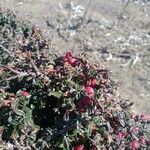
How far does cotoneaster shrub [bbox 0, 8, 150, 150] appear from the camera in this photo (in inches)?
120

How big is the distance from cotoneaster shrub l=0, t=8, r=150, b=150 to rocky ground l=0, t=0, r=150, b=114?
4525mm

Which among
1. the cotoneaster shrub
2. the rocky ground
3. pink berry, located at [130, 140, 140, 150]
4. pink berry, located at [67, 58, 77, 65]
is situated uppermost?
pink berry, located at [67, 58, 77, 65]

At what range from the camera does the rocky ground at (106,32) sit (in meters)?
8.66

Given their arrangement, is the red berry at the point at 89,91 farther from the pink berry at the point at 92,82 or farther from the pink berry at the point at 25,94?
the pink berry at the point at 25,94

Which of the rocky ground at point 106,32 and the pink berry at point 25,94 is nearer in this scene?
the pink berry at point 25,94

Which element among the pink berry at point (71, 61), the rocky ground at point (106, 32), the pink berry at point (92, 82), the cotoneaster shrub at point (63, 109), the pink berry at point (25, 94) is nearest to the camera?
the cotoneaster shrub at point (63, 109)

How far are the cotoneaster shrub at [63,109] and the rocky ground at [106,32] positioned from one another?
14.8 feet

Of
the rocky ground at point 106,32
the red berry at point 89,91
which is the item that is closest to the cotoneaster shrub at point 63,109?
the red berry at point 89,91

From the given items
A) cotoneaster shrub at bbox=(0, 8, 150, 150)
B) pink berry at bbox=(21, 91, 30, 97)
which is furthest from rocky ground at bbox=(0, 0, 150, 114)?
pink berry at bbox=(21, 91, 30, 97)

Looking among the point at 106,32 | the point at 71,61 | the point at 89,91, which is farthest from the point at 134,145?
the point at 106,32

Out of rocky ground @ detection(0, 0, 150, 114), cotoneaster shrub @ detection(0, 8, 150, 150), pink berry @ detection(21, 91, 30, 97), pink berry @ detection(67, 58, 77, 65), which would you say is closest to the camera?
cotoneaster shrub @ detection(0, 8, 150, 150)

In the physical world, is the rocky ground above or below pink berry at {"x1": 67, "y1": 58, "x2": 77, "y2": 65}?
below

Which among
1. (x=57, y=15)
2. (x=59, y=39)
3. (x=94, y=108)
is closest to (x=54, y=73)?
(x=94, y=108)

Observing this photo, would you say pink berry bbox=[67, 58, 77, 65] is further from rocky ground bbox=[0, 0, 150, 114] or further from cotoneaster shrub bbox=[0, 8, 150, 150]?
rocky ground bbox=[0, 0, 150, 114]
